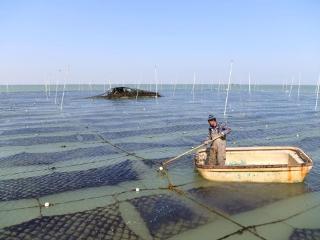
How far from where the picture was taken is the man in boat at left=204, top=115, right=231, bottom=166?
11477 mm

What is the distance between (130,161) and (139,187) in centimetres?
340

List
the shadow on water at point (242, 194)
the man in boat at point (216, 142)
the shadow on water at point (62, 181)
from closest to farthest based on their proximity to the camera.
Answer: the shadow on water at point (242, 194), the shadow on water at point (62, 181), the man in boat at point (216, 142)

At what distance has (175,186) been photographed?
36.6ft

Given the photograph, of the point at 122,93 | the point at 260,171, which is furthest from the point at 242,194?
the point at 122,93

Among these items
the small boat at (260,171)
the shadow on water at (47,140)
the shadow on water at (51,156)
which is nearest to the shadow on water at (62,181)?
the shadow on water at (51,156)

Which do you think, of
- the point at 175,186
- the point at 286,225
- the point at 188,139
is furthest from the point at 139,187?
the point at 188,139

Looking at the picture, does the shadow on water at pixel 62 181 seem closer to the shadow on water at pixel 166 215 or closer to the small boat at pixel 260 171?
the shadow on water at pixel 166 215

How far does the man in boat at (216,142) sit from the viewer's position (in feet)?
37.7

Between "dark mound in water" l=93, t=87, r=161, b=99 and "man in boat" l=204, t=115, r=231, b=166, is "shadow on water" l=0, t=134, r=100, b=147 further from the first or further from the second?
"dark mound in water" l=93, t=87, r=161, b=99

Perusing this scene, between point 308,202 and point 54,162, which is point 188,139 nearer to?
point 54,162

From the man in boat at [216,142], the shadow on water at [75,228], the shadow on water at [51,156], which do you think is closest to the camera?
the shadow on water at [75,228]

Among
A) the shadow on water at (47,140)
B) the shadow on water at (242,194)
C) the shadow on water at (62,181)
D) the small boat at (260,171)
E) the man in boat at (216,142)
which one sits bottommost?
the shadow on water at (47,140)

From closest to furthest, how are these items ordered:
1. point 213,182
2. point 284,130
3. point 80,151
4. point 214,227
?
point 214,227 < point 213,182 < point 80,151 < point 284,130

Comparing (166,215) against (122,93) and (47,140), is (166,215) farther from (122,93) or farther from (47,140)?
(122,93)
